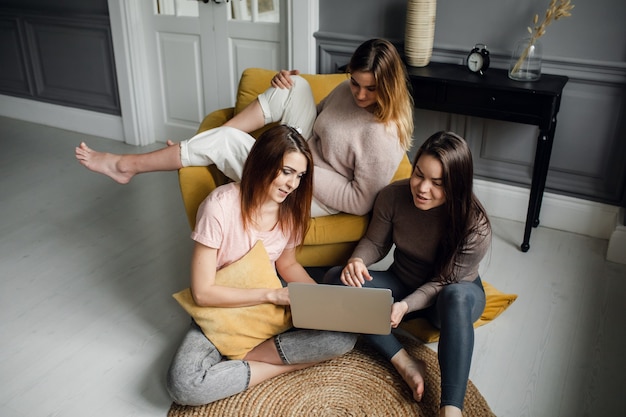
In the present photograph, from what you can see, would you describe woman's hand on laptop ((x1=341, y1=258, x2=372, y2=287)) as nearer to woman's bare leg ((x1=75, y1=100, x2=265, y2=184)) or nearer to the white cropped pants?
the white cropped pants

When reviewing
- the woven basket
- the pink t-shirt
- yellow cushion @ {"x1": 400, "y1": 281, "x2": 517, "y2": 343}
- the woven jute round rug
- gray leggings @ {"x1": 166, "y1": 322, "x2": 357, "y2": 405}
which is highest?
the woven basket

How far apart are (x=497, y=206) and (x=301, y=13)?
1.37 meters

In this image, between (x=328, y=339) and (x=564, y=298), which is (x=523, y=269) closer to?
(x=564, y=298)

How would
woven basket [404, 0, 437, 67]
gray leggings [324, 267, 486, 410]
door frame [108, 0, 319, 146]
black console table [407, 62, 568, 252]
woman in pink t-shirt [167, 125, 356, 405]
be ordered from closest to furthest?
gray leggings [324, 267, 486, 410] < woman in pink t-shirt [167, 125, 356, 405] < black console table [407, 62, 568, 252] < woven basket [404, 0, 437, 67] < door frame [108, 0, 319, 146]

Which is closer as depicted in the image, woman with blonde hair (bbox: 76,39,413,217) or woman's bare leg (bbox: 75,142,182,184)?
woman with blonde hair (bbox: 76,39,413,217)

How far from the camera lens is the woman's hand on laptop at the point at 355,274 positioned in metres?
1.92

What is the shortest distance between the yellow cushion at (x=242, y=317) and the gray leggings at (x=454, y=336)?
1.11 ft

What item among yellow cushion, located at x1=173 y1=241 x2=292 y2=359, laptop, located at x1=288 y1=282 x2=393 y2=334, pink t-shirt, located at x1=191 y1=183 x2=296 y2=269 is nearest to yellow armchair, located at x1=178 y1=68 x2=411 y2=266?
pink t-shirt, located at x1=191 y1=183 x2=296 y2=269

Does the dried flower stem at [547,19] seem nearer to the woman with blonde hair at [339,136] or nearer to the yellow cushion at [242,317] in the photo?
the woman with blonde hair at [339,136]

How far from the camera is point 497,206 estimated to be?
3008 mm

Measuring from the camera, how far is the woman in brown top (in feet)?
5.69

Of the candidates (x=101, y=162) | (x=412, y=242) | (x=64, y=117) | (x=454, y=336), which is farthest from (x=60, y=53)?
(x=454, y=336)

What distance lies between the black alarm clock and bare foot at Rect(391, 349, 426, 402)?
4.37 feet

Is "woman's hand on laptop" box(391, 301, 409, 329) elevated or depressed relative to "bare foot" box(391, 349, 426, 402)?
elevated
